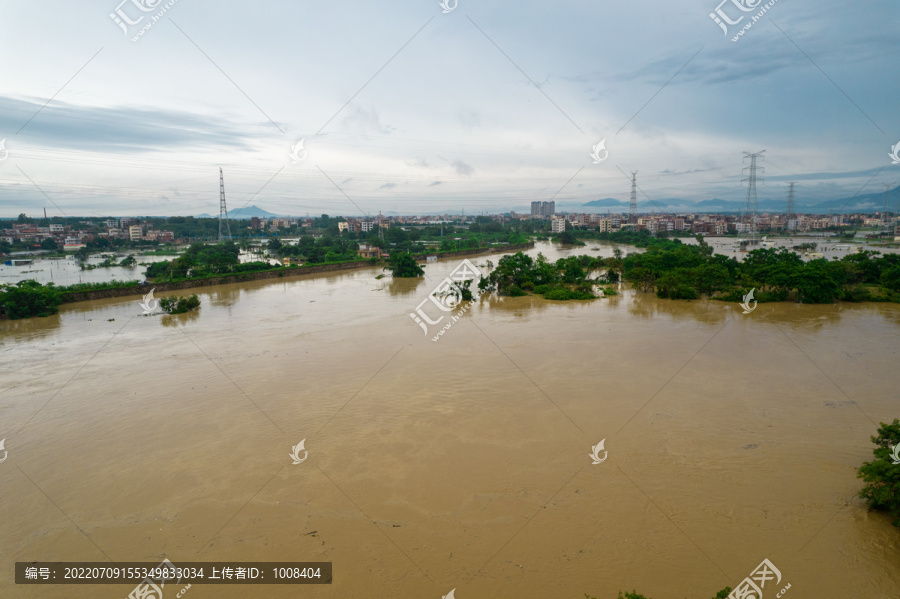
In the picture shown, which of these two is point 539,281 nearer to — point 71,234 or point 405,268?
point 405,268

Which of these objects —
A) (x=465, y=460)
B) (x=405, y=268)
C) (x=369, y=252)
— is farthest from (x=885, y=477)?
(x=369, y=252)

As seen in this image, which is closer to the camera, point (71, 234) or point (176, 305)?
point (176, 305)

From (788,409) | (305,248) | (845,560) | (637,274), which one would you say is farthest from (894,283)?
(305,248)

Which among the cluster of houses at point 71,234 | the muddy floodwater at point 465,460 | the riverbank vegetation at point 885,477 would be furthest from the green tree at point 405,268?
the cluster of houses at point 71,234

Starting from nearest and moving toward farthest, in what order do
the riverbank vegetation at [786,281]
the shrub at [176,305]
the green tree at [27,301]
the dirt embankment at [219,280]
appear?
1. the green tree at [27,301]
2. the riverbank vegetation at [786,281]
3. the shrub at [176,305]
4. the dirt embankment at [219,280]

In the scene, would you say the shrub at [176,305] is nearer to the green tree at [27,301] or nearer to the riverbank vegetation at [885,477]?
the green tree at [27,301]

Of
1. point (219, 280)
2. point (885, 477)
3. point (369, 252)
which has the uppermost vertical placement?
point (369, 252)
